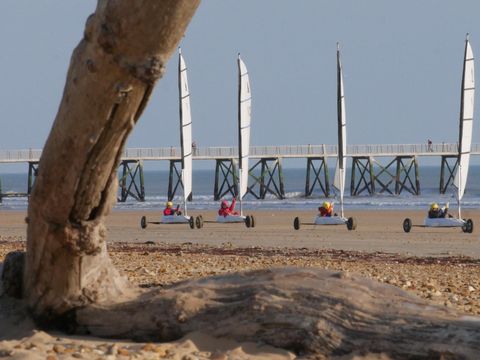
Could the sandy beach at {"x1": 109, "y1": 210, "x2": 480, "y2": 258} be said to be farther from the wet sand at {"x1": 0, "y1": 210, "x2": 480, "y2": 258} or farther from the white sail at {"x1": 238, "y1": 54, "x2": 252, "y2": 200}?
the white sail at {"x1": 238, "y1": 54, "x2": 252, "y2": 200}

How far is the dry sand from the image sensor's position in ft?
21.7

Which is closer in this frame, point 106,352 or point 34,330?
point 106,352

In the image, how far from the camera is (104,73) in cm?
598

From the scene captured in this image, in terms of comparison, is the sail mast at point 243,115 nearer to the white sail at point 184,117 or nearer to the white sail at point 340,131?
the white sail at point 184,117

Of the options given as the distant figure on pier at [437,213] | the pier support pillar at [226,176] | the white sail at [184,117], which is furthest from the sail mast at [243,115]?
the pier support pillar at [226,176]

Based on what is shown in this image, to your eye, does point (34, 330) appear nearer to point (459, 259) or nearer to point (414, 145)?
point (459, 259)

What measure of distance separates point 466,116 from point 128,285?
34187 mm

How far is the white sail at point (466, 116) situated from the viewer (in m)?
39.9

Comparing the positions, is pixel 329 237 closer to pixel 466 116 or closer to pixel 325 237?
pixel 325 237

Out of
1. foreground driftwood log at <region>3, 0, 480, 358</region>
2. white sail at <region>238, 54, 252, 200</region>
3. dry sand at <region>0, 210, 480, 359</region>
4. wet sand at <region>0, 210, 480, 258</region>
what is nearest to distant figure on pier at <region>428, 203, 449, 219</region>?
wet sand at <region>0, 210, 480, 258</region>

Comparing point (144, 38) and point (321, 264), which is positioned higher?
point (144, 38)

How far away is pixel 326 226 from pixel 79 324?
29851mm

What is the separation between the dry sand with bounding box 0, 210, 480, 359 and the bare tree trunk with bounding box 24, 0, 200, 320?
400 millimetres

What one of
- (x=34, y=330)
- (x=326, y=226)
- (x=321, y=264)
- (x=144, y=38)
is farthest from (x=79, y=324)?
(x=326, y=226)
